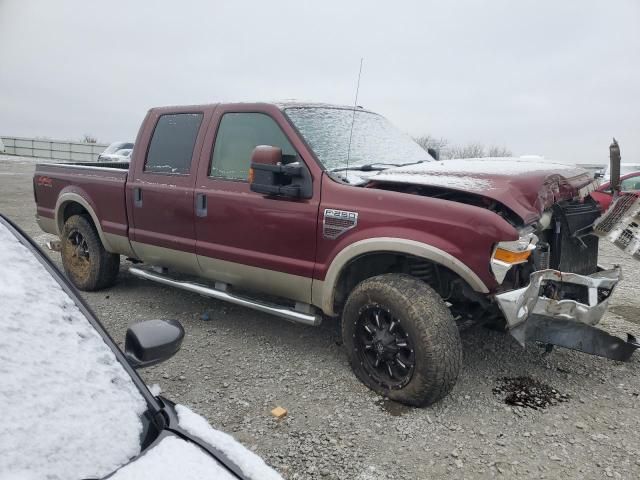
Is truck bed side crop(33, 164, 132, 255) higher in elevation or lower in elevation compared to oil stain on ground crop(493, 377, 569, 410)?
higher

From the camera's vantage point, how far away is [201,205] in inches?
158

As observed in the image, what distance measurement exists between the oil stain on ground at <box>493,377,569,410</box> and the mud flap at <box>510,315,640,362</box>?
0.34 meters

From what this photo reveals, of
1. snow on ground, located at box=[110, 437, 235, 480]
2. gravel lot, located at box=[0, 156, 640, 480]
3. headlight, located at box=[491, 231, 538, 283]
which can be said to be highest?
headlight, located at box=[491, 231, 538, 283]

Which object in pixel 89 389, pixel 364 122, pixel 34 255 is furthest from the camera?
pixel 364 122

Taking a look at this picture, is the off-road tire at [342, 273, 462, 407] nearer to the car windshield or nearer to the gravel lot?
the gravel lot

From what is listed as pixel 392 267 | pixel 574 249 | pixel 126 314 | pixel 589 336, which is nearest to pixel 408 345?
pixel 392 267

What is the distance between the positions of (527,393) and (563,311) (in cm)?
62

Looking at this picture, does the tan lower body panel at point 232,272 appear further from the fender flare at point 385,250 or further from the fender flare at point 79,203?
the fender flare at point 79,203

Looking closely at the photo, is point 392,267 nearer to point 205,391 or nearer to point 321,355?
point 321,355

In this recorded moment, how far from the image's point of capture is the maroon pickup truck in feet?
9.66

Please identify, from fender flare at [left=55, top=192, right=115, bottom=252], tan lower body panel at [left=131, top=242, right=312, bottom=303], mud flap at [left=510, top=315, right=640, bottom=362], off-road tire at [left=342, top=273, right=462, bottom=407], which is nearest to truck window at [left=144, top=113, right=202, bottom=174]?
tan lower body panel at [left=131, top=242, right=312, bottom=303]

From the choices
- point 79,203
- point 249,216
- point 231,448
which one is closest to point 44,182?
point 79,203

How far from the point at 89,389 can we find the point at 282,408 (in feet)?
5.97

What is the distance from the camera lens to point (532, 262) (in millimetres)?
3174
